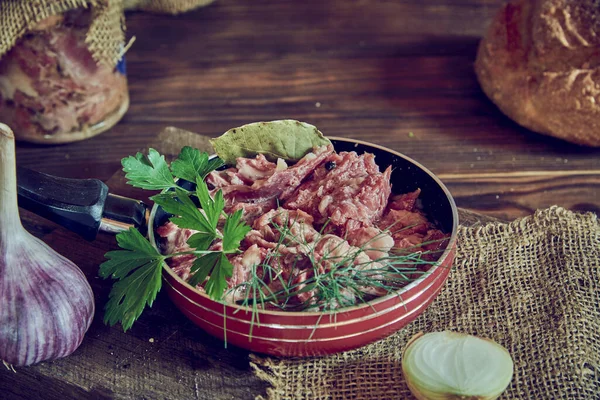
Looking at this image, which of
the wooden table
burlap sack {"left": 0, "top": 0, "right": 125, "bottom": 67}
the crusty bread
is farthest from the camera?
the crusty bread

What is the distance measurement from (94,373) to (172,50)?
5.99ft

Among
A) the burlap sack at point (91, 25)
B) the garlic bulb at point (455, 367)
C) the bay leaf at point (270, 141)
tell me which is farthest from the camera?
the burlap sack at point (91, 25)

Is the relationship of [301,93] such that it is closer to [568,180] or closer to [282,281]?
[568,180]

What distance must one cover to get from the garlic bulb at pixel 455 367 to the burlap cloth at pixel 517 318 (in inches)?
3.0

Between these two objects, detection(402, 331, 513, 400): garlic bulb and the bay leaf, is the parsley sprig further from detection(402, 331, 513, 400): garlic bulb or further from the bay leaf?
detection(402, 331, 513, 400): garlic bulb

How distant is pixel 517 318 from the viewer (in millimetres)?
1521

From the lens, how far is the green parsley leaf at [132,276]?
136 centimetres

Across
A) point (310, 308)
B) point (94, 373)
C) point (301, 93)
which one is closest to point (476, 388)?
point (310, 308)

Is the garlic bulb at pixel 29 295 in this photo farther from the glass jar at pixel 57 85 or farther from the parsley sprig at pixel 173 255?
the glass jar at pixel 57 85

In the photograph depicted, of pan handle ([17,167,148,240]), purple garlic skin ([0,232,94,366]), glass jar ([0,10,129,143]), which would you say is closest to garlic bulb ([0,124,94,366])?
purple garlic skin ([0,232,94,366])

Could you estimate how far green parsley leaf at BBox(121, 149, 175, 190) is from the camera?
1.51 meters

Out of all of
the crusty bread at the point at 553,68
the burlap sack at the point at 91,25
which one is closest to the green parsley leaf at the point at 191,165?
the burlap sack at the point at 91,25

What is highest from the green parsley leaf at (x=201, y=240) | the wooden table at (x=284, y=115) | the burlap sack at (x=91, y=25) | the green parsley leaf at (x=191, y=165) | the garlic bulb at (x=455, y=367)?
the burlap sack at (x=91, y=25)

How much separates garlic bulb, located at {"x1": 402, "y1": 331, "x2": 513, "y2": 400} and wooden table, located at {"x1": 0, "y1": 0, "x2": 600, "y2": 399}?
32 cm
